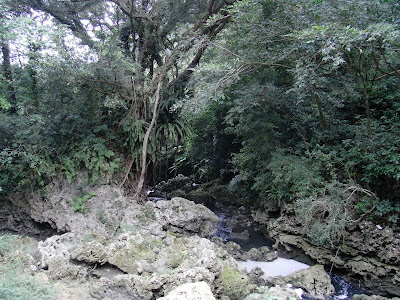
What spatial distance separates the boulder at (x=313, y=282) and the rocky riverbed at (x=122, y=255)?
0.07 feet

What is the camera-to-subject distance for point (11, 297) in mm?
3750

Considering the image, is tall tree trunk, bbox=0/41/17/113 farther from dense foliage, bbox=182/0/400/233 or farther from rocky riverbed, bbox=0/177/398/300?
dense foliage, bbox=182/0/400/233

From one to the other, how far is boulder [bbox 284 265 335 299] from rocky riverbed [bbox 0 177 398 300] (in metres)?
0.02

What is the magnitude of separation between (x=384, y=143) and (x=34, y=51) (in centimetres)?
962

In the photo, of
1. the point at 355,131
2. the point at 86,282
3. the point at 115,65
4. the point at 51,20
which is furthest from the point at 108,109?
the point at 355,131

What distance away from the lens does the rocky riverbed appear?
4.89m

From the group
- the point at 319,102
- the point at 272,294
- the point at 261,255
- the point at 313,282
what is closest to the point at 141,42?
the point at 319,102

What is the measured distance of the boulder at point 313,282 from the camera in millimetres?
6431

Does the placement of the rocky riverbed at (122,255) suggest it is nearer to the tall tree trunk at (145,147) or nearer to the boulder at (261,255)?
the boulder at (261,255)

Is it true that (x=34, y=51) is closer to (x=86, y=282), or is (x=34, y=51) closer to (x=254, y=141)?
(x=86, y=282)

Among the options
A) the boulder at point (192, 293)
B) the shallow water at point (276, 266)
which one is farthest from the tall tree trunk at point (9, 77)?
the shallow water at point (276, 266)

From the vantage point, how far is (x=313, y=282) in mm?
6648

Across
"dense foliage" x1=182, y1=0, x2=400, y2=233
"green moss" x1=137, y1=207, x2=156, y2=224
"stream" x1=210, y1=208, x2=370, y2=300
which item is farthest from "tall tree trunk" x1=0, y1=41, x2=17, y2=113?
"stream" x1=210, y1=208, x2=370, y2=300

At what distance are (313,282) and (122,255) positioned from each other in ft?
14.2
